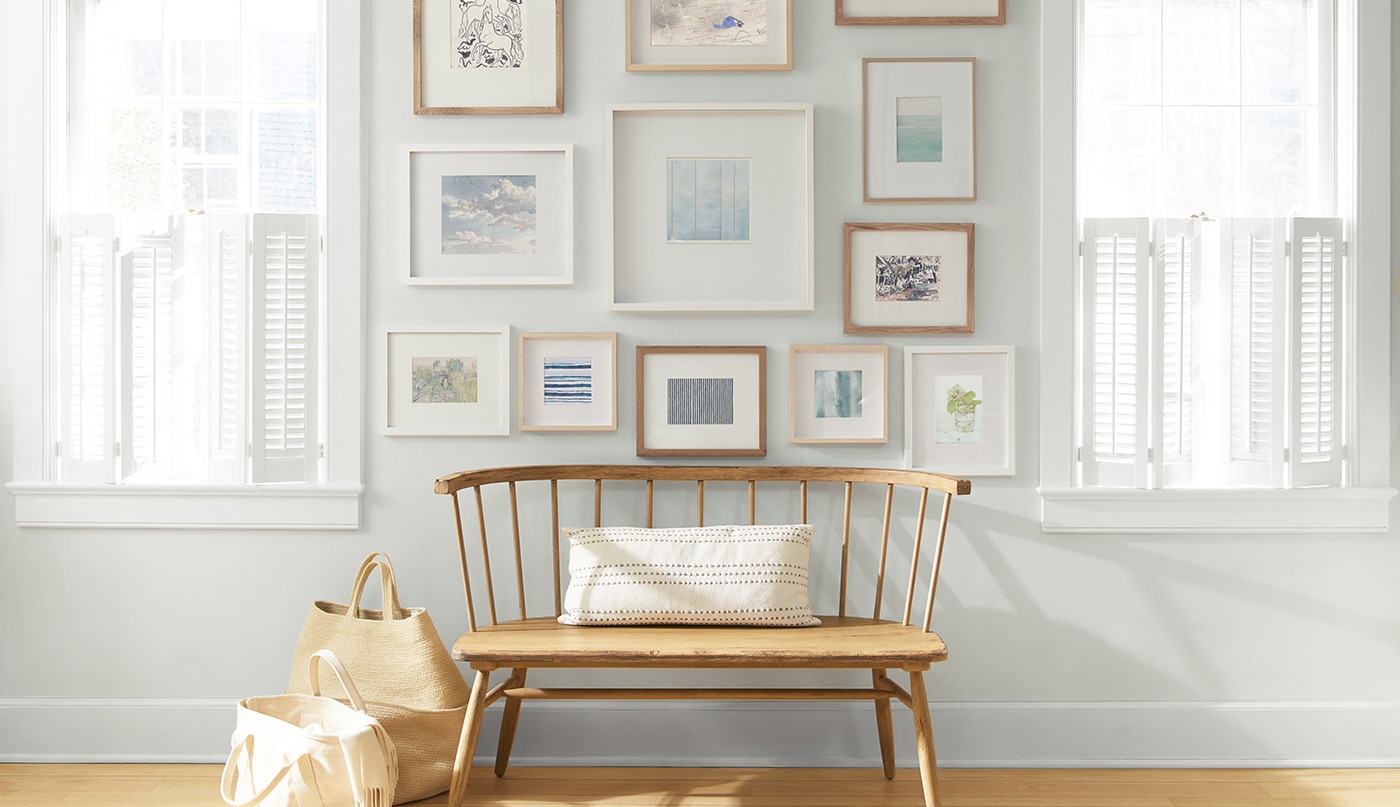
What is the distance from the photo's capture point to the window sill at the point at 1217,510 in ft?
7.45

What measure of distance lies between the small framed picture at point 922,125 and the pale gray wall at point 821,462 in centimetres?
4

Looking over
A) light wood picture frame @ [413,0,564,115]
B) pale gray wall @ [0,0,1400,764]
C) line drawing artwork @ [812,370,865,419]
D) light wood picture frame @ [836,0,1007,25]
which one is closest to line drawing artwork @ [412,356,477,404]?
pale gray wall @ [0,0,1400,764]

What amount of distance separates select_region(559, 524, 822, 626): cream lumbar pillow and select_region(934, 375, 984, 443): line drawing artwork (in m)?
0.51

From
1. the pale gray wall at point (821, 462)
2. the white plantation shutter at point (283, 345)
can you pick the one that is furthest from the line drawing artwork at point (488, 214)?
the white plantation shutter at point (283, 345)

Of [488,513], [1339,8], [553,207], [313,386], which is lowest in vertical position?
[488,513]

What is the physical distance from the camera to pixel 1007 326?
2.28 metres

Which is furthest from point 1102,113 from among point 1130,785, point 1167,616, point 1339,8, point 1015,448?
point 1130,785

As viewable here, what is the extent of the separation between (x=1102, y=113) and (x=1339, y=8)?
634 millimetres

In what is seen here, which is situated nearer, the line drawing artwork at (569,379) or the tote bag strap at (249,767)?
the tote bag strap at (249,767)

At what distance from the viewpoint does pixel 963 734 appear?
2.28 metres

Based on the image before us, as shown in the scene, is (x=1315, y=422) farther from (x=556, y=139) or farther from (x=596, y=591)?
(x=556, y=139)

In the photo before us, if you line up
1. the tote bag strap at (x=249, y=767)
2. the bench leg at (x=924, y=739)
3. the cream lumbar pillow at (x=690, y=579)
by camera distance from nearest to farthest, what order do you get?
1. the tote bag strap at (x=249, y=767)
2. the bench leg at (x=924, y=739)
3. the cream lumbar pillow at (x=690, y=579)

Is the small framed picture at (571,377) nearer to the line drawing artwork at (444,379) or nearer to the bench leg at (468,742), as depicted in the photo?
the line drawing artwork at (444,379)

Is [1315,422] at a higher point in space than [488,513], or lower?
higher
